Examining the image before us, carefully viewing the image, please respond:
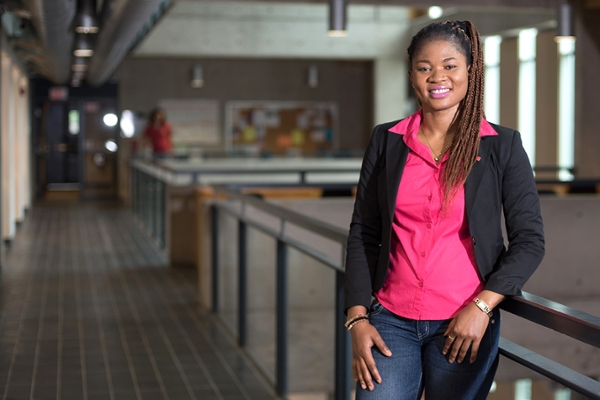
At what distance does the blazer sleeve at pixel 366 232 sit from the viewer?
1.80 meters

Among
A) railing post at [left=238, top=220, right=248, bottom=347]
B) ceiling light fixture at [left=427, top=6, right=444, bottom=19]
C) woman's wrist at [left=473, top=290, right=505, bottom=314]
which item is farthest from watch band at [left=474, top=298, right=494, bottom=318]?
ceiling light fixture at [left=427, top=6, right=444, bottom=19]

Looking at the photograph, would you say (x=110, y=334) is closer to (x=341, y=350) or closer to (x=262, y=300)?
(x=262, y=300)

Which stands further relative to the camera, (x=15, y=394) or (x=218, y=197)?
(x=218, y=197)

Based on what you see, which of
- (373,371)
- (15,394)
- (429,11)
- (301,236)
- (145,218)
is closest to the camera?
(373,371)

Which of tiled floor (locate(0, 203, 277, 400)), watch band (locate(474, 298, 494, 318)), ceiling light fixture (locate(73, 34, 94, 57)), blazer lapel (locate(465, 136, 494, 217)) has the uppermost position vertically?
ceiling light fixture (locate(73, 34, 94, 57))

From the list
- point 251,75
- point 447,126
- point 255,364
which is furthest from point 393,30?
point 447,126

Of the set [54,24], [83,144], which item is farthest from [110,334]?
[83,144]

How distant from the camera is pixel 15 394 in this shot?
4.09 metres

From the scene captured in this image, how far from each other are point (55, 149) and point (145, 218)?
8.94 metres

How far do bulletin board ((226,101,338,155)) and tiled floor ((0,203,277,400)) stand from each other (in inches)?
323

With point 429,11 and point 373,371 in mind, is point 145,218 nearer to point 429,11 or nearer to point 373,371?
point 429,11

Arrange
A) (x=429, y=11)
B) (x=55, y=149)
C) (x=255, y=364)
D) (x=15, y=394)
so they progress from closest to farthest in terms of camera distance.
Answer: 1. (x=15, y=394)
2. (x=255, y=364)
3. (x=429, y=11)
4. (x=55, y=149)

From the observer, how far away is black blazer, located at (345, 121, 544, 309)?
161cm

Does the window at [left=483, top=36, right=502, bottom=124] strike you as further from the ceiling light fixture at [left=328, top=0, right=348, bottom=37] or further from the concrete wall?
the ceiling light fixture at [left=328, top=0, right=348, bottom=37]
